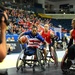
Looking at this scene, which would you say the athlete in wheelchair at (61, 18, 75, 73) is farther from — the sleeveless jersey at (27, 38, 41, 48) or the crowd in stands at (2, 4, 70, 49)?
the crowd in stands at (2, 4, 70, 49)

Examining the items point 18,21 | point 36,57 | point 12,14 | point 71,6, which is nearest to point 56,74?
point 36,57

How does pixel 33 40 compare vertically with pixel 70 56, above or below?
above

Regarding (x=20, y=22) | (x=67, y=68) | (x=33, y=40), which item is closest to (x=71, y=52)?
(x=67, y=68)

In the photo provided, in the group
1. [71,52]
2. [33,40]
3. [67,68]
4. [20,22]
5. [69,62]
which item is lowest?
[67,68]

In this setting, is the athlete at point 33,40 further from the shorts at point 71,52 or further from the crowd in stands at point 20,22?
the crowd in stands at point 20,22

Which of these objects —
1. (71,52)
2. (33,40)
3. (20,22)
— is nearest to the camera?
(71,52)

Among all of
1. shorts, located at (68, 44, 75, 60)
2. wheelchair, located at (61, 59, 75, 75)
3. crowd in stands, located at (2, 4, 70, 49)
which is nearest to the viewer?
shorts, located at (68, 44, 75, 60)

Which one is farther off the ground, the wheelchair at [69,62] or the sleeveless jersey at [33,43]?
the sleeveless jersey at [33,43]

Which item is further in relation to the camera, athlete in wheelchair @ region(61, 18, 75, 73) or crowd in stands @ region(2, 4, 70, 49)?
crowd in stands @ region(2, 4, 70, 49)

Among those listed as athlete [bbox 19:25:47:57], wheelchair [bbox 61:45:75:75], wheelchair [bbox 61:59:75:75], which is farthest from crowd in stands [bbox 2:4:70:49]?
wheelchair [bbox 61:45:75:75]

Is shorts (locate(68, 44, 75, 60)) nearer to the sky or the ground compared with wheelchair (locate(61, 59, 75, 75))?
nearer to the sky

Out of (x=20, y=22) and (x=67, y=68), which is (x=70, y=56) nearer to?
(x=67, y=68)

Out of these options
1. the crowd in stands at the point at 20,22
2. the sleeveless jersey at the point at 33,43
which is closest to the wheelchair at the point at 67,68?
the sleeveless jersey at the point at 33,43

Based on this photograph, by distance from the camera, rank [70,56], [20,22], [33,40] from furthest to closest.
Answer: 1. [20,22]
2. [33,40]
3. [70,56]
